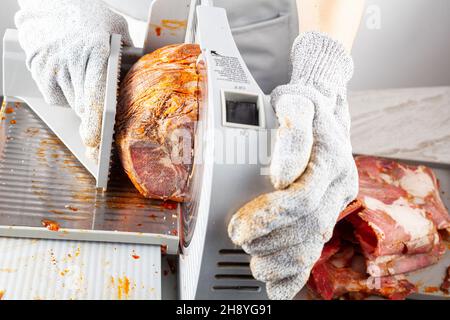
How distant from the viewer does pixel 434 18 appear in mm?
2688

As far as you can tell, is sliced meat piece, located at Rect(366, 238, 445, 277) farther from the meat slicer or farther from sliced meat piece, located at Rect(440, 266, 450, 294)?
the meat slicer

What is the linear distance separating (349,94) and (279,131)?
1804 mm

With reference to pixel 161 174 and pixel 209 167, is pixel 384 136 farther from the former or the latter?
pixel 209 167

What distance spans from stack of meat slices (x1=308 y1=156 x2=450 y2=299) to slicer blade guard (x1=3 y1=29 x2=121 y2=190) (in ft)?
2.56

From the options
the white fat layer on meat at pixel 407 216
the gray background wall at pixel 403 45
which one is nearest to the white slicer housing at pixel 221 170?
the white fat layer on meat at pixel 407 216

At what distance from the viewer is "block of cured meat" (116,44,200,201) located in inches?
→ 53.1

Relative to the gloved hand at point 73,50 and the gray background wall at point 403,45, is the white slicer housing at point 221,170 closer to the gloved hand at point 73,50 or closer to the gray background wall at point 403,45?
the gloved hand at point 73,50

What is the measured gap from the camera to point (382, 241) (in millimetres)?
1811

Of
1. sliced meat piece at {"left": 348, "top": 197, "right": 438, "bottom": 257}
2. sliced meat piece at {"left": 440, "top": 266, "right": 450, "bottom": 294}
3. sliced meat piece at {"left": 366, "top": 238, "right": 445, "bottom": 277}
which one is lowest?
sliced meat piece at {"left": 440, "top": 266, "right": 450, "bottom": 294}

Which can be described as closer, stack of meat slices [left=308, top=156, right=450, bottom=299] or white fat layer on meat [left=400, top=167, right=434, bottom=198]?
stack of meat slices [left=308, top=156, right=450, bottom=299]

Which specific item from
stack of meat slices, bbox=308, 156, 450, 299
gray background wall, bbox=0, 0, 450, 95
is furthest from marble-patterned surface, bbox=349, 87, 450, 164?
stack of meat slices, bbox=308, 156, 450, 299

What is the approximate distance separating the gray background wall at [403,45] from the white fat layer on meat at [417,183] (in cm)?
74

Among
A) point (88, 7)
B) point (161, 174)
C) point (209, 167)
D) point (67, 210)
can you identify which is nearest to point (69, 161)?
point (67, 210)

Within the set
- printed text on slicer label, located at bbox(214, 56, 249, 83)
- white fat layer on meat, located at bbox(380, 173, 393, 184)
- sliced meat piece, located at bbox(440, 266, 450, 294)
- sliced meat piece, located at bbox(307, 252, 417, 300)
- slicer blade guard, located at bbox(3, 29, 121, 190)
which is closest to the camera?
printed text on slicer label, located at bbox(214, 56, 249, 83)
